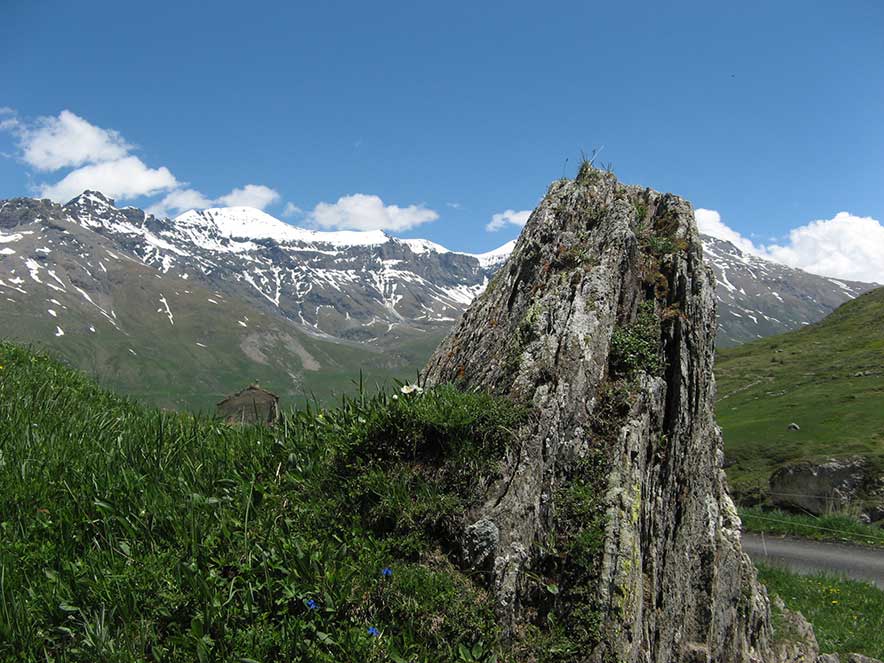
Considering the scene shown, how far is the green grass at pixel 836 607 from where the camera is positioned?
518 inches

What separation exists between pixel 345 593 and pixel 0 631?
2.52m

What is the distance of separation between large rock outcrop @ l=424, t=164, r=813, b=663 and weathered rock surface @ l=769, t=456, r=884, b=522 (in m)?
24.4

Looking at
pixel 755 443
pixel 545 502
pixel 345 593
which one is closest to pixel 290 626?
pixel 345 593

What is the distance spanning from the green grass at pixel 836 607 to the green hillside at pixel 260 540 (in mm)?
9703

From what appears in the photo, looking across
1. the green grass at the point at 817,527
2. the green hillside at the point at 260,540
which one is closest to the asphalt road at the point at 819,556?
the green grass at the point at 817,527

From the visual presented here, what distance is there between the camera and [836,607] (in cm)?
1545

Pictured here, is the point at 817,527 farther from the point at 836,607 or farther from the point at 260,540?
the point at 260,540

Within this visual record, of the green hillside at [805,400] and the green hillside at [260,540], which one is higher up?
the green hillside at [805,400]

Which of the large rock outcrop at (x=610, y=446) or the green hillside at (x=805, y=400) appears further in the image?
the green hillside at (x=805, y=400)

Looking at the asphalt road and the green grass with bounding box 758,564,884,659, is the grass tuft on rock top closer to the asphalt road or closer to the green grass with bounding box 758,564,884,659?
the green grass with bounding box 758,564,884,659

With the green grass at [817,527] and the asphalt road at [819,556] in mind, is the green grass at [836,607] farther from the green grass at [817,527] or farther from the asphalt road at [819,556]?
the green grass at [817,527]

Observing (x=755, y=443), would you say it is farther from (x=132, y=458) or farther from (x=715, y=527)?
(x=132, y=458)

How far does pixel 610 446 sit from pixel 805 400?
53006mm

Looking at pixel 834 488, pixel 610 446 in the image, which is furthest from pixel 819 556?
pixel 610 446
